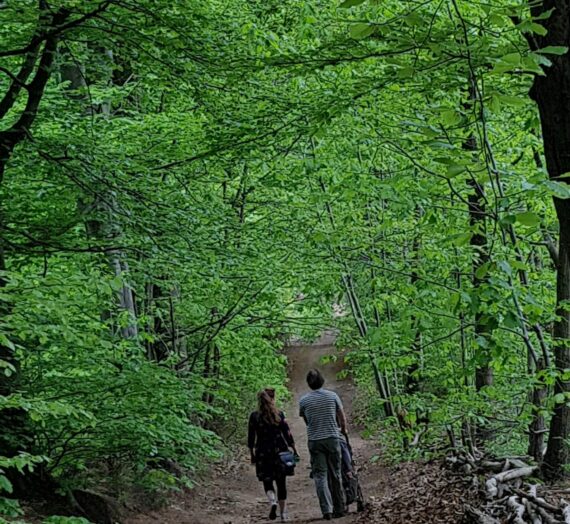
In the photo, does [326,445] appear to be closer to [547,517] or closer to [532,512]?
[532,512]

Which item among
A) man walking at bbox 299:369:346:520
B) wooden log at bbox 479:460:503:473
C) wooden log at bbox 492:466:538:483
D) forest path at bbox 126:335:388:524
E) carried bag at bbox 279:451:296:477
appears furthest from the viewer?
forest path at bbox 126:335:388:524

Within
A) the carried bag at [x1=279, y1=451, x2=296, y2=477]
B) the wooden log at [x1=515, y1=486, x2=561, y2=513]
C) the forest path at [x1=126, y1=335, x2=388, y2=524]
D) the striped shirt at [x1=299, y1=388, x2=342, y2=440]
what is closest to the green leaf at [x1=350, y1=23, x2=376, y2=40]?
the wooden log at [x1=515, y1=486, x2=561, y2=513]

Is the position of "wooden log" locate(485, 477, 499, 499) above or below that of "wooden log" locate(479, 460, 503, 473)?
above

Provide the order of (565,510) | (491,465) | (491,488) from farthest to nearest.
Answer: (491,465) → (491,488) → (565,510)

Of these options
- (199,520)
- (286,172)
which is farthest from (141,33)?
(199,520)

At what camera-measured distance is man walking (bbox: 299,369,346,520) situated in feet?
27.7

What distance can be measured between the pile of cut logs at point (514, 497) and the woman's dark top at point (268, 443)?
327 cm

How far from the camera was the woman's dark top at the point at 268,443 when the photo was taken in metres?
9.25

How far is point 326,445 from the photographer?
27.8 feet

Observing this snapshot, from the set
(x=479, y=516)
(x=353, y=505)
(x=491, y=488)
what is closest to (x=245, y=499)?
(x=353, y=505)

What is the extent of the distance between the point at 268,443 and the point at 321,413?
1201 millimetres

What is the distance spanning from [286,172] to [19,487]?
592 cm

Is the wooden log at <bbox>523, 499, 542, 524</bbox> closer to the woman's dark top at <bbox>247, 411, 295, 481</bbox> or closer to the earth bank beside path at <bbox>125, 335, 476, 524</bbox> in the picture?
the earth bank beside path at <bbox>125, 335, 476, 524</bbox>

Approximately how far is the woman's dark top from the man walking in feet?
2.57
